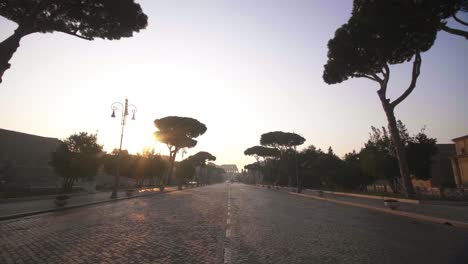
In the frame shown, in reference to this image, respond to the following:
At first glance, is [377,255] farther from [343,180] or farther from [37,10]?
[343,180]

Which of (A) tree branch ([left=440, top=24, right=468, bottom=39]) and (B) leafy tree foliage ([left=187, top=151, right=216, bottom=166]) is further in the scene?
(B) leafy tree foliage ([left=187, top=151, right=216, bottom=166])

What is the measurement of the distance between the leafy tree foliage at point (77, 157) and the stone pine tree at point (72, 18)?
17.6m

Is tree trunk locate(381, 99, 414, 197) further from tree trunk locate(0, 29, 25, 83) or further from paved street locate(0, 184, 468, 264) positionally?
tree trunk locate(0, 29, 25, 83)

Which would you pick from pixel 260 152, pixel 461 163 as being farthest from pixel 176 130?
pixel 461 163

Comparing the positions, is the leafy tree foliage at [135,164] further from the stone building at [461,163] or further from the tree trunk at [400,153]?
the stone building at [461,163]

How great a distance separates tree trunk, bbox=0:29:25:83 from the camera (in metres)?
14.9

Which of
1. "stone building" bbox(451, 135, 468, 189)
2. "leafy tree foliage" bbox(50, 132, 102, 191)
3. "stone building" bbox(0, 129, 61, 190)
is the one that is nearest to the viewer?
"leafy tree foliage" bbox(50, 132, 102, 191)

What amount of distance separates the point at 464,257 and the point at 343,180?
151 feet

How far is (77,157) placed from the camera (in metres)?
32.3

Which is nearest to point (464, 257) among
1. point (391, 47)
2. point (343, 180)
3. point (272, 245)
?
point (272, 245)

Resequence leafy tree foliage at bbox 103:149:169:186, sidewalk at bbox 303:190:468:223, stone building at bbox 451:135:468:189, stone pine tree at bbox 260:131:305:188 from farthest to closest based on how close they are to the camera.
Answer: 1. stone pine tree at bbox 260:131:305:188
2. leafy tree foliage at bbox 103:149:169:186
3. stone building at bbox 451:135:468:189
4. sidewalk at bbox 303:190:468:223

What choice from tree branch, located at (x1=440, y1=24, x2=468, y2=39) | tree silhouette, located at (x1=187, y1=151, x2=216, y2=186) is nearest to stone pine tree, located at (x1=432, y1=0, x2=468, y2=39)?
tree branch, located at (x1=440, y1=24, x2=468, y2=39)

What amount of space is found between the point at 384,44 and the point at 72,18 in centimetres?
2281

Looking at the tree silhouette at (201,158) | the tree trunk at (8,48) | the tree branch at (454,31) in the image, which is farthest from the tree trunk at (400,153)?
the tree silhouette at (201,158)
